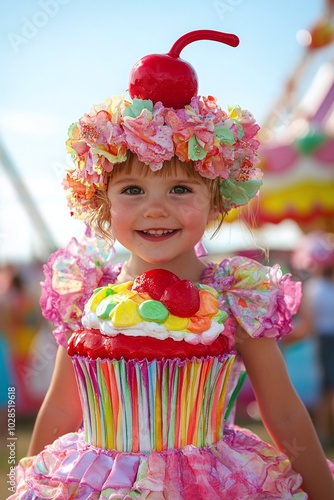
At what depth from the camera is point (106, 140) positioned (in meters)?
1.96

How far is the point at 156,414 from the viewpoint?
6.12 feet

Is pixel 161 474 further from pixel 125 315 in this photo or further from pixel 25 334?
pixel 25 334

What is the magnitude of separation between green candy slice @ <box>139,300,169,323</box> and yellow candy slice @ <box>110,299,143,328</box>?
0.02 meters

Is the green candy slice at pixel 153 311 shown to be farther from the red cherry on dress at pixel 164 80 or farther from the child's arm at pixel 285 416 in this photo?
the red cherry on dress at pixel 164 80

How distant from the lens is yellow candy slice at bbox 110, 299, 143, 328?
5.98 ft

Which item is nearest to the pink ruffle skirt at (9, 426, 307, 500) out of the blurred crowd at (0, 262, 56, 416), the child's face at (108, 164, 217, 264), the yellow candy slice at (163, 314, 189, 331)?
the yellow candy slice at (163, 314, 189, 331)

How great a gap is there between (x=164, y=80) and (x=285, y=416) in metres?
0.96

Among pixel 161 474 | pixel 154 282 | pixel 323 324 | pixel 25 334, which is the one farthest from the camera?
pixel 25 334

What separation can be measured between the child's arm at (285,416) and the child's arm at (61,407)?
51 cm

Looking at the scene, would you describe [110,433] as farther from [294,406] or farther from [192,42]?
[192,42]

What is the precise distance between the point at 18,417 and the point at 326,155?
13.9 ft

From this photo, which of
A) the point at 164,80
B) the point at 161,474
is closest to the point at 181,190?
the point at 164,80

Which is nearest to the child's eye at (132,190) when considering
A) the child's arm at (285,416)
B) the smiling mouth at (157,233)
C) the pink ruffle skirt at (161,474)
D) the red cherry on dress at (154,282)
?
the smiling mouth at (157,233)

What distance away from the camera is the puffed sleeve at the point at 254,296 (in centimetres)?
203
